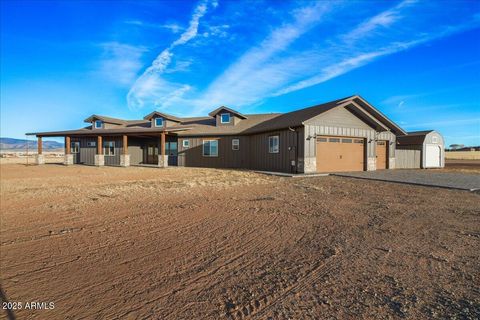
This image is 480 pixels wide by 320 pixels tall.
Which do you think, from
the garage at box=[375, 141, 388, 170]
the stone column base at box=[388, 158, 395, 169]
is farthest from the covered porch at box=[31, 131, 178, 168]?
the stone column base at box=[388, 158, 395, 169]

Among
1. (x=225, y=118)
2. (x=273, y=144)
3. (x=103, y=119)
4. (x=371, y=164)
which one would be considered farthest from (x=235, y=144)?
(x=103, y=119)

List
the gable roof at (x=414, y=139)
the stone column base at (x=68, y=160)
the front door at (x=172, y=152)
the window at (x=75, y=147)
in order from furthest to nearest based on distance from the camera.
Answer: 1. the window at (x=75, y=147)
2. the stone column base at (x=68, y=160)
3. the gable roof at (x=414, y=139)
4. the front door at (x=172, y=152)

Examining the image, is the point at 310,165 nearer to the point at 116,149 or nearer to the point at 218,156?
the point at 218,156

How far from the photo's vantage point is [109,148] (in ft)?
90.7

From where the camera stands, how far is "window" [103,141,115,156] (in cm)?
2747

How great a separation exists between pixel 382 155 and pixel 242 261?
2205cm

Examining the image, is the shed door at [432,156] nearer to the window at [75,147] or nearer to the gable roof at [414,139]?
the gable roof at [414,139]

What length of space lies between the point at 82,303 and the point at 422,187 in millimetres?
12371

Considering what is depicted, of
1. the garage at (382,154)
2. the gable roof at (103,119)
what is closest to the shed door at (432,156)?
the garage at (382,154)

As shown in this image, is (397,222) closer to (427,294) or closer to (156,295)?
(427,294)

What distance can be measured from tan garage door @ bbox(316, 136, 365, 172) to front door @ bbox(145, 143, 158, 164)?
56.8 feet

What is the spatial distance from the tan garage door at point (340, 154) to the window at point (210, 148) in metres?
9.57

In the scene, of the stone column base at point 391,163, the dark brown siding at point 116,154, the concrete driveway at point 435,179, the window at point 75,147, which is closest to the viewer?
the concrete driveway at point 435,179

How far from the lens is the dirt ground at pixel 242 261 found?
272 cm
